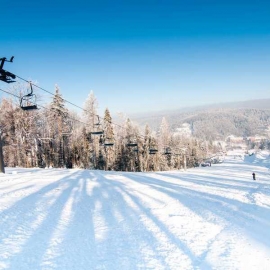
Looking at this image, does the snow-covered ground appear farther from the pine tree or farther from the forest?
the pine tree

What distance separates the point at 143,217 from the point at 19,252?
3529mm

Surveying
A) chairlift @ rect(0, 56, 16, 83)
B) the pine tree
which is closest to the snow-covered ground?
chairlift @ rect(0, 56, 16, 83)

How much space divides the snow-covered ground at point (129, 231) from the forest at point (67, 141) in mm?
12247

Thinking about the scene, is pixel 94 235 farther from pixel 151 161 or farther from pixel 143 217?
pixel 151 161

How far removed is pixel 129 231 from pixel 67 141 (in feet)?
138

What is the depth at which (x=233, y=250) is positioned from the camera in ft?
18.3

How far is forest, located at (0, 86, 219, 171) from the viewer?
112 feet

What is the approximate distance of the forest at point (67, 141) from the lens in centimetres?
3416

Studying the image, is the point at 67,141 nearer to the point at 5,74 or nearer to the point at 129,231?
the point at 5,74

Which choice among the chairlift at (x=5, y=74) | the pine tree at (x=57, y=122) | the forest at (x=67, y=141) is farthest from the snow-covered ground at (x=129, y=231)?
the pine tree at (x=57, y=122)

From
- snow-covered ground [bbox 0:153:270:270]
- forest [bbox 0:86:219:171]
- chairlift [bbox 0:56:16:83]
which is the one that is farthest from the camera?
forest [bbox 0:86:219:171]

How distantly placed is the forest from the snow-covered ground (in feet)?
40.2

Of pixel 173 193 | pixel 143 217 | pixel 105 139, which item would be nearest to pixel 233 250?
pixel 143 217

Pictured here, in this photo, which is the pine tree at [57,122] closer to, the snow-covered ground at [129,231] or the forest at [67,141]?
the forest at [67,141]
